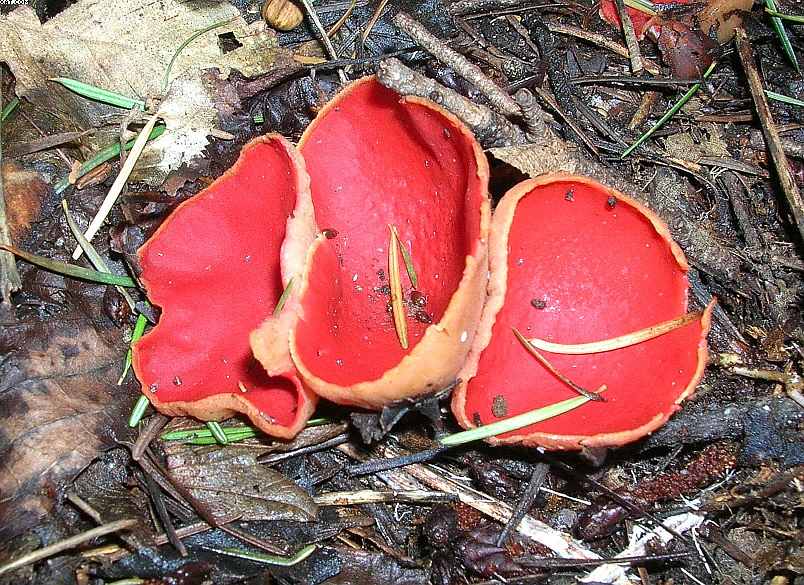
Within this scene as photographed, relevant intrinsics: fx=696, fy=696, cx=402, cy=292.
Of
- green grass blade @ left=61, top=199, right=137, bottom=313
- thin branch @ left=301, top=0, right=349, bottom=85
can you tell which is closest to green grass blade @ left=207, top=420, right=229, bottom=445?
green grass blade @ left=61, top=199, right=137, bottom=313

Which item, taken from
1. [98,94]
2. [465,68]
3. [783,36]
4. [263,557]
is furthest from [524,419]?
[783,36]

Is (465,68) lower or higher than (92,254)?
higher

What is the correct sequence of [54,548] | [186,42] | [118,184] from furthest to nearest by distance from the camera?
[186,42] → [118,184] → [54,548]

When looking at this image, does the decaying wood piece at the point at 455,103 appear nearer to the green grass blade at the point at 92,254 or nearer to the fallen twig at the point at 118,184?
the fallen twig at the point at 118,184

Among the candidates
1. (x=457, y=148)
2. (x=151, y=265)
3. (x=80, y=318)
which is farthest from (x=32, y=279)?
(x=457, y=148)

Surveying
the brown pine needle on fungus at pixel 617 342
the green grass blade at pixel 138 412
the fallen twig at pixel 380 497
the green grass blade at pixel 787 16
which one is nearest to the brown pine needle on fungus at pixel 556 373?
the brown pine needle on fungus at pixel 617 342

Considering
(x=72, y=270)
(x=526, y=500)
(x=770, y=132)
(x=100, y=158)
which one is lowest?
(x=526, y=500)

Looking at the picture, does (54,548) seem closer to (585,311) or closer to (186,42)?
(585,311)

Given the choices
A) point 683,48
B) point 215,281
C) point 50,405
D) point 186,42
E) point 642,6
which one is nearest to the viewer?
point 50,405
